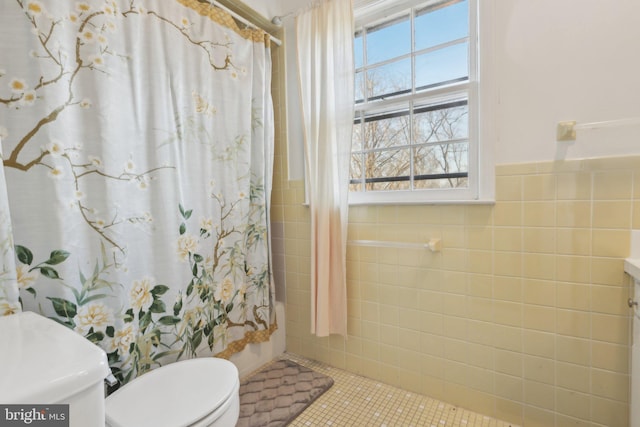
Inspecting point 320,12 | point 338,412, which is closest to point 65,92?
point 320,12

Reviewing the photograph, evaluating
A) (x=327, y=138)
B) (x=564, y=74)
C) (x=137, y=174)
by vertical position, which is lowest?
(x=137, y=174)

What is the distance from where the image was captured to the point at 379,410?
1497mm

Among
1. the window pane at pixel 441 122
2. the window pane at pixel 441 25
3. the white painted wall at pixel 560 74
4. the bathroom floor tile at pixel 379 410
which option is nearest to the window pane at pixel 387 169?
the window pane at pixel 441 122

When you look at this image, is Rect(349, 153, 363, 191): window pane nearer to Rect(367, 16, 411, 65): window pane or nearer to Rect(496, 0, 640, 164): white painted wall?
Rect(367, 16, 411, 65): window pane

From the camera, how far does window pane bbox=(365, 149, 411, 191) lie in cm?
166

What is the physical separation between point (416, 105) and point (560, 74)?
1.96ft

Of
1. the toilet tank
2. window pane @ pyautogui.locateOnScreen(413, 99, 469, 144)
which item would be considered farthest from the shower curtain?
window pane @ pyautogui.locateOnScreen(413, 99, 469, 144)

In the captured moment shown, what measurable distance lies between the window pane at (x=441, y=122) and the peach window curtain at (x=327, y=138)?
363 millimetres

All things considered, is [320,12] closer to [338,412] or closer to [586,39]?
[586,39]

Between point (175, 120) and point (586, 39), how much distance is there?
172 cm

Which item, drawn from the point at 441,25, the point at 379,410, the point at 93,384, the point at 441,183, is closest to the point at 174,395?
the point at 93,384

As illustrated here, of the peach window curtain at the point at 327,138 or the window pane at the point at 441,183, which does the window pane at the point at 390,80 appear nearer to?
the peach window curtain at the point at 327,138

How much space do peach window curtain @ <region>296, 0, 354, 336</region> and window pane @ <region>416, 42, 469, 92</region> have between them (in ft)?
1.19

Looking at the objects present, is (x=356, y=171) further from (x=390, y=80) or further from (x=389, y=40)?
(x=389, y=40)
